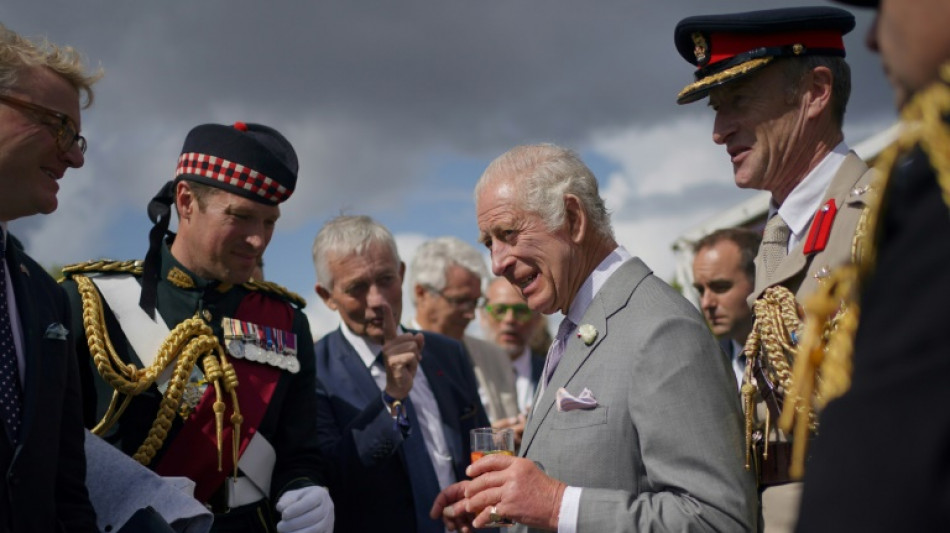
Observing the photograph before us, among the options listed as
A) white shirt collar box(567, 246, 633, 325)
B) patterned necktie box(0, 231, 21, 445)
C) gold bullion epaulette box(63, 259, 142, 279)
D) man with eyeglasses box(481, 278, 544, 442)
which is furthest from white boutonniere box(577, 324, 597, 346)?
man with eyeglasses box(481, 278, 544, 442)

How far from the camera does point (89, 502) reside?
293 cm

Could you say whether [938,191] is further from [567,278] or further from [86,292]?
[86,292]

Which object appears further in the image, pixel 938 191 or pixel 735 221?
pixel 735 221

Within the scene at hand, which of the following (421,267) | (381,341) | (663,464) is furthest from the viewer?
(421,267)

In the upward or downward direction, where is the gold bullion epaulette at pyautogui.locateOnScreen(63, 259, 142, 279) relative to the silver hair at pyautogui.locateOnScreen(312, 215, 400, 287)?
downward

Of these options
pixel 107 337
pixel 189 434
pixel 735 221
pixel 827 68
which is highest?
pixel 735 221

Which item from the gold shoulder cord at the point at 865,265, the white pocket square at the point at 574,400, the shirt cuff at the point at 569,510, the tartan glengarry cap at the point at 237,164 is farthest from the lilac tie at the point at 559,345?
the gold shoulder cord at the point at 865,265

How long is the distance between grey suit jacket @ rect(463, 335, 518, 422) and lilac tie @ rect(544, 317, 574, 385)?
342 centimetres

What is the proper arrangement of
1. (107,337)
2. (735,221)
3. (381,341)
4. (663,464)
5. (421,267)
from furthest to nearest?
1. (735,221)
2. (421,267)
3. (381,341)
4. (107,337)
5. (663,464)

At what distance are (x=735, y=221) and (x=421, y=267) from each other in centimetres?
461

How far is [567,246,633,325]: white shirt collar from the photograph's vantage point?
3021 millimetres

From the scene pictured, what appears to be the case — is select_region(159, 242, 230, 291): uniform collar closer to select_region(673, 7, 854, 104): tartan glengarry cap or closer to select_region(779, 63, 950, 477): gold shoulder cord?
select_region(673, 7, 854, 104): tartan glengarry cap

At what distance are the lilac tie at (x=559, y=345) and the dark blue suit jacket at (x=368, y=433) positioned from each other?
3.98 feet

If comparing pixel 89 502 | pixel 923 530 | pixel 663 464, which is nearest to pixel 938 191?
pixel 923 530
